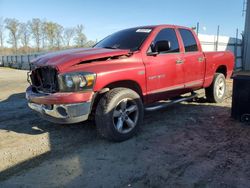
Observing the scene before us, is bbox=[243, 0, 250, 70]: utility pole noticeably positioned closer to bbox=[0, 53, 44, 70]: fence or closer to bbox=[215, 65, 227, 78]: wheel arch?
bbox=[215, 65, 227, 78]: wheel arch

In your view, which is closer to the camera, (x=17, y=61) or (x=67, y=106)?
(x=67, y=106)

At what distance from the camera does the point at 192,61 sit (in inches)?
235

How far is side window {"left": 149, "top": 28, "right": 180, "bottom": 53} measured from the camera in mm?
5425

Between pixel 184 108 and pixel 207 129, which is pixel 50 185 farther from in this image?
pixel 184 108

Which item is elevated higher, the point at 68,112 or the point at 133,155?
the point at 68,112

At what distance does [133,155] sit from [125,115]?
84 centimetres

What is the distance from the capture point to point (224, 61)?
7215mm

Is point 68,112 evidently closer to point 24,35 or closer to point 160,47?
point 160,47

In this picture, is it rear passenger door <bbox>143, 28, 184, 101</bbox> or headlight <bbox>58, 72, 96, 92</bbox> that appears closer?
headlight <bbox>58, 72, 96, 92</bbox>

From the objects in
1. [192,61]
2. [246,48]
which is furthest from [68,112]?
[246,48]

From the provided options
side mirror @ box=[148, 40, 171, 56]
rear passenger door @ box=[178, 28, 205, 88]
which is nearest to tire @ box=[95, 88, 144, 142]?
side mirror @ box=[148, 40, 171, 56]

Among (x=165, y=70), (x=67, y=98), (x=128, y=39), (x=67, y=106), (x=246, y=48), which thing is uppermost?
(x=246, y=48)

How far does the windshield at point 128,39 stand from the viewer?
16.9 ft

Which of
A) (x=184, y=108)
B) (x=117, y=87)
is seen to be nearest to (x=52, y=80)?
(x=117, y=87)
